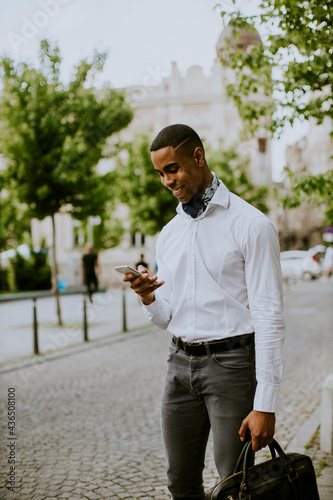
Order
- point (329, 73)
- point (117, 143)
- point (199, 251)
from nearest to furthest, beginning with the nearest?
point (199, 251) < point (329, 73) < point (117, 143)

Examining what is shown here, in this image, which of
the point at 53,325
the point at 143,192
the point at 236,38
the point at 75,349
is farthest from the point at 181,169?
the point at 143,192

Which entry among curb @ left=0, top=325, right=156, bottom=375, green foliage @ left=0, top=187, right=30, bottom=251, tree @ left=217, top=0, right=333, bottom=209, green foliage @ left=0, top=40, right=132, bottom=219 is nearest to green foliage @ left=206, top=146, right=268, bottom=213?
green foliage @ left=0, top=187, right=30, bottom=251

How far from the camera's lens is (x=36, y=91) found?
446 inches

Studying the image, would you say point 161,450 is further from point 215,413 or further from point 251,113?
point 251,113

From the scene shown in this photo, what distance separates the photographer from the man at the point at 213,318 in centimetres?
198

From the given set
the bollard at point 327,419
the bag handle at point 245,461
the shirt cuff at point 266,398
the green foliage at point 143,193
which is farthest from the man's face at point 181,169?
Answer: the green foliage at point 143,193

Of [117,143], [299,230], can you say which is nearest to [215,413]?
[117,143]

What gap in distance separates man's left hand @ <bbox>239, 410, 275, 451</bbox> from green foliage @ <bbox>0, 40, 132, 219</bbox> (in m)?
9.91

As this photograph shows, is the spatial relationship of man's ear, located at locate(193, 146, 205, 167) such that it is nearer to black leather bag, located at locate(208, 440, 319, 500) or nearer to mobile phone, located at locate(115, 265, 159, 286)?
mobile phone, located at locate(115, 265, 159, 286)

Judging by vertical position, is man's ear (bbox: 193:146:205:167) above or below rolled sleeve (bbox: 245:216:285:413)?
above

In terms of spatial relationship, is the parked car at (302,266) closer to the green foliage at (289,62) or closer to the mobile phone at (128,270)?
the green foliage at (289,62)

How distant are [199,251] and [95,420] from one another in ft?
11.9

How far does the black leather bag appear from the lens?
6.09ft

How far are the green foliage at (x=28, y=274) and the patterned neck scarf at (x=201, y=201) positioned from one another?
24.8 meters
